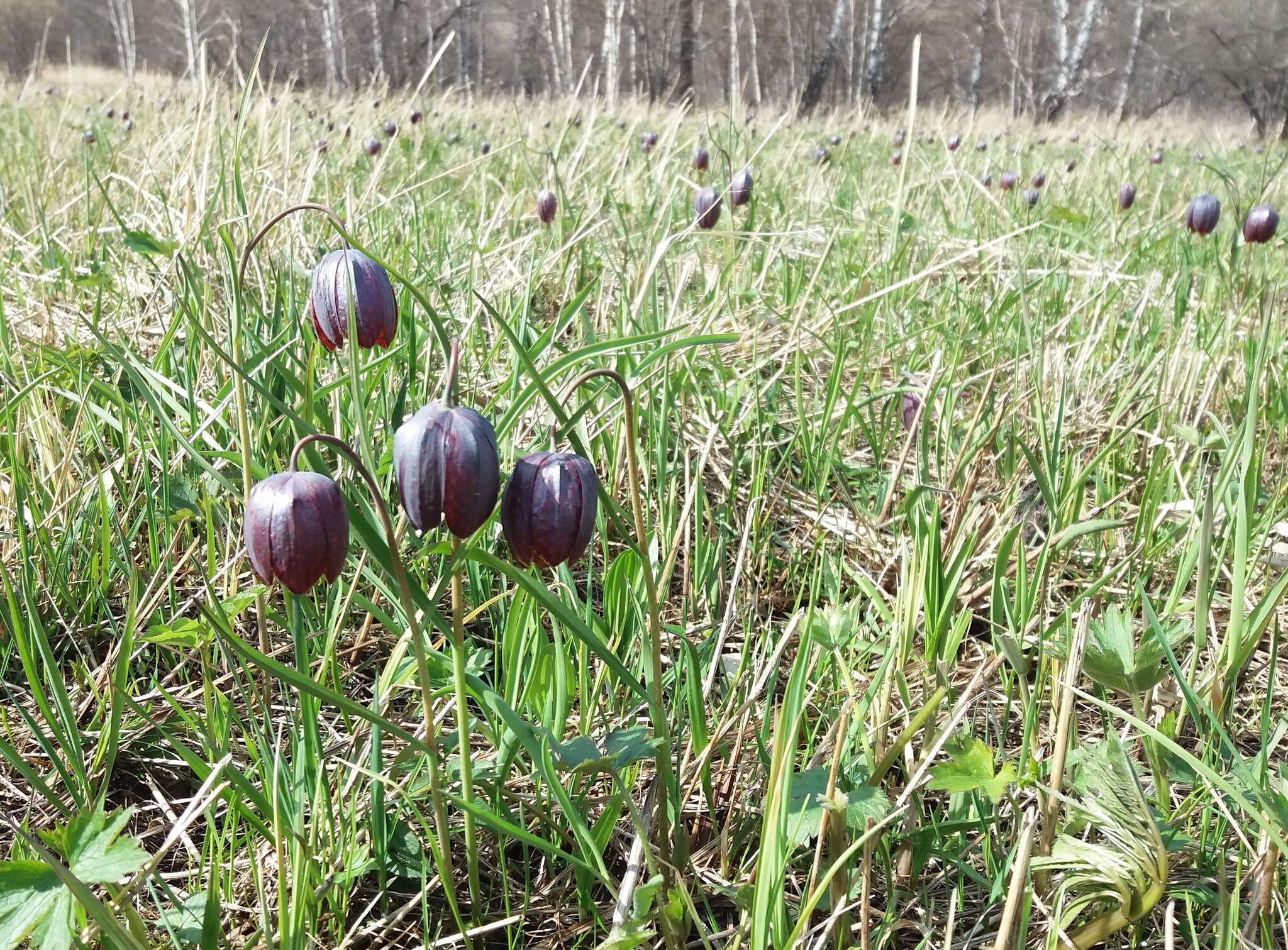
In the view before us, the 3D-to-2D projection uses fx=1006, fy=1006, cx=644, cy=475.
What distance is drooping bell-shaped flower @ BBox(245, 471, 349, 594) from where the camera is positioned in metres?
0.79

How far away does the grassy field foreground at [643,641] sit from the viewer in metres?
0.90

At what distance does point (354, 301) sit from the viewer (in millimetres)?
1097

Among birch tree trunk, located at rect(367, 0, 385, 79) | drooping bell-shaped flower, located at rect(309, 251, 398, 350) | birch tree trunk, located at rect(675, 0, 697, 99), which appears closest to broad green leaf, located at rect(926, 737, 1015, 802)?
drooping bell-shaped flower, located at rect(309, 251, 398, 350)

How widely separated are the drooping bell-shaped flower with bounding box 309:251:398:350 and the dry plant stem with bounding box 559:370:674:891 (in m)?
0.25

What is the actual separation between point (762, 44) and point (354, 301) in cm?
2737

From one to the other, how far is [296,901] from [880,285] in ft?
6.92

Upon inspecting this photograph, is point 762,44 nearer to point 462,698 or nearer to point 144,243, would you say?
point 144,243

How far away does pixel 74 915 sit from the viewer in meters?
0.83

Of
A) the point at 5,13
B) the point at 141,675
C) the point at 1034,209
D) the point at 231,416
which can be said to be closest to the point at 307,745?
the point at 141,675

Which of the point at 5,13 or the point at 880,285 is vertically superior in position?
the point at 5,13

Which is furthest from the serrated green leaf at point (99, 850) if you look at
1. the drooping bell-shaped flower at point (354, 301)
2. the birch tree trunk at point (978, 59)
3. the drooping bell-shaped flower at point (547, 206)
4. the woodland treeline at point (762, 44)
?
the birch tree trunk at point (978, 59)

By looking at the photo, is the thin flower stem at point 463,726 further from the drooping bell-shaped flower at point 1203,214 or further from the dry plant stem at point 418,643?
the drooping bell-shaped flower at point 1203,214

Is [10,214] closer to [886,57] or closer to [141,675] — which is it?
[141,675]

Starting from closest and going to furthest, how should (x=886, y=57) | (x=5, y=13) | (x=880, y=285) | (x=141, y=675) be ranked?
1. (x=141, y=675)
2. (x=880, y=285)
3. (x=886, y=57)
4. (x=5, y=13)
